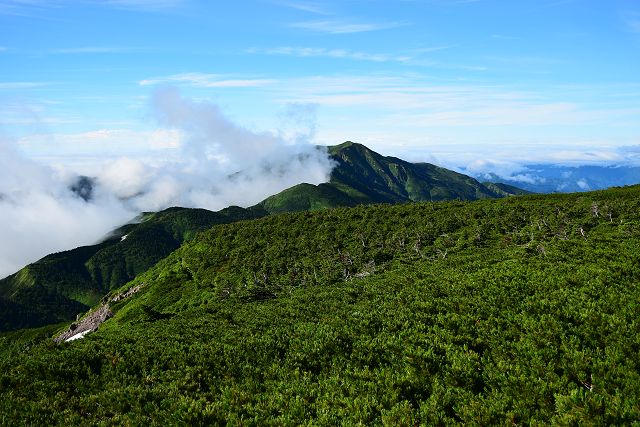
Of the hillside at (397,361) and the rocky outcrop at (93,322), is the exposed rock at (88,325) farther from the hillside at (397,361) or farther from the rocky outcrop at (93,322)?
the hillside at (397,361)

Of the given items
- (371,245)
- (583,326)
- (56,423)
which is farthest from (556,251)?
(371,245)

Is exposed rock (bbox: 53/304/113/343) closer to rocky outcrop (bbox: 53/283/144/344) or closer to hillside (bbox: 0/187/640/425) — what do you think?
rocky outcrop (bbox: 53/283/144/344)

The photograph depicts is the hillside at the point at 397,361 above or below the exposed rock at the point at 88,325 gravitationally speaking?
above

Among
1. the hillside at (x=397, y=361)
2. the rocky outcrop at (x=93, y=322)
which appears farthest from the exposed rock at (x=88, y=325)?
the hillside at (x=397, y=361)

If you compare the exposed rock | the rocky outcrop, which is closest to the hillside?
the exposed rock

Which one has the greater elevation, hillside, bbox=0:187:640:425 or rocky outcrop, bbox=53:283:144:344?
hillside, bbox=0:187:640:425

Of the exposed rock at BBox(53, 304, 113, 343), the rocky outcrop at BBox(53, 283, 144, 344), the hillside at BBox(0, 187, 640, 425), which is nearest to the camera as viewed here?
the hillside at BBox(0, 187, 640, 425)

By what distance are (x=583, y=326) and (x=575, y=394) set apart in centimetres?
907

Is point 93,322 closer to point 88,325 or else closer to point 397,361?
point 88,325

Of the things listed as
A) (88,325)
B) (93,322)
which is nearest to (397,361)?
(93,322)

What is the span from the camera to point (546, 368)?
20.7m

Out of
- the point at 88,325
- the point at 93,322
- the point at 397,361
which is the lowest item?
the point at 88,325

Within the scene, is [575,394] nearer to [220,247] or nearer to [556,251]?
[556,251]

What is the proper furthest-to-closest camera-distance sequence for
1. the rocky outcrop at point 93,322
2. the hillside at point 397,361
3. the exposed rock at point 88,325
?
the exposed rock at point 88,325
the rocky outcrop at point 93,322
the hillside at point 397,361
